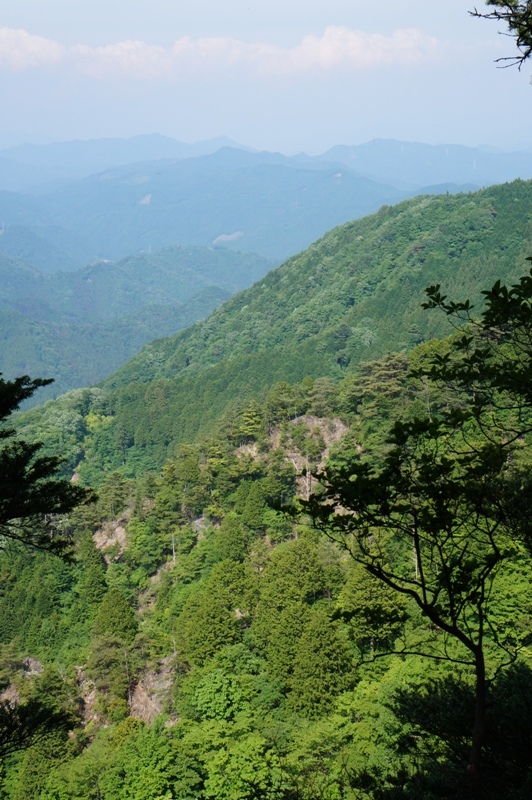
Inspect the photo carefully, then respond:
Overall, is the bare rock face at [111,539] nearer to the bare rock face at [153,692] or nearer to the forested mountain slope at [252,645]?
the forested mountain slope at [252,645]

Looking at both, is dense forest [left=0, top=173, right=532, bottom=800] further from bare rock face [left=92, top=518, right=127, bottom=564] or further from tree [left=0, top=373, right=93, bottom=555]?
tree [left=0, top=373, right=93, bottom=555]

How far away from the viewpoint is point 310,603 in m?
23.5

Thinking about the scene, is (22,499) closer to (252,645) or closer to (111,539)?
(252,645)

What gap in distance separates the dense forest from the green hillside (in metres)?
7.73

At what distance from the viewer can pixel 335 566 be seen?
80.0 feet

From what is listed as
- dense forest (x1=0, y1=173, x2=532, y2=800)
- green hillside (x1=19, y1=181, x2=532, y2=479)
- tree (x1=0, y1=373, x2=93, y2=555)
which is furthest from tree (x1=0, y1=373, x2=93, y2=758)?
green hillside (x1=19, y1=181, x2=532, y2=479)

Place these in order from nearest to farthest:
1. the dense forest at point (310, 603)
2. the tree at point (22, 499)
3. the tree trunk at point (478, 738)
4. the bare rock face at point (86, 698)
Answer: the tree trunk at point (478, 738), the dense forest at point (310, 603), the tree at point (22, 499), the bare rock face at point (86, 698)

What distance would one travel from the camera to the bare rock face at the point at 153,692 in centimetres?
2433

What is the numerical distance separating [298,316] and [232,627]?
2621 inches

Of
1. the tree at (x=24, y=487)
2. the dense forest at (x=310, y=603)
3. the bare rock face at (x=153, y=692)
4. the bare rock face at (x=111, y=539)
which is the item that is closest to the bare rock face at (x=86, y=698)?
the dense forest at (x=310, y=603)

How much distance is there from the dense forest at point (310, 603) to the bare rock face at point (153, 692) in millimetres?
94

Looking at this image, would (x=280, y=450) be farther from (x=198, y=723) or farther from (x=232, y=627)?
(x=198, y=723)

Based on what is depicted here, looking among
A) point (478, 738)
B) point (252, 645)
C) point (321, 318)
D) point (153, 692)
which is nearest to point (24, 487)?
point (478, 738)

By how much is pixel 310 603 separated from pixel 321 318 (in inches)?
2503
